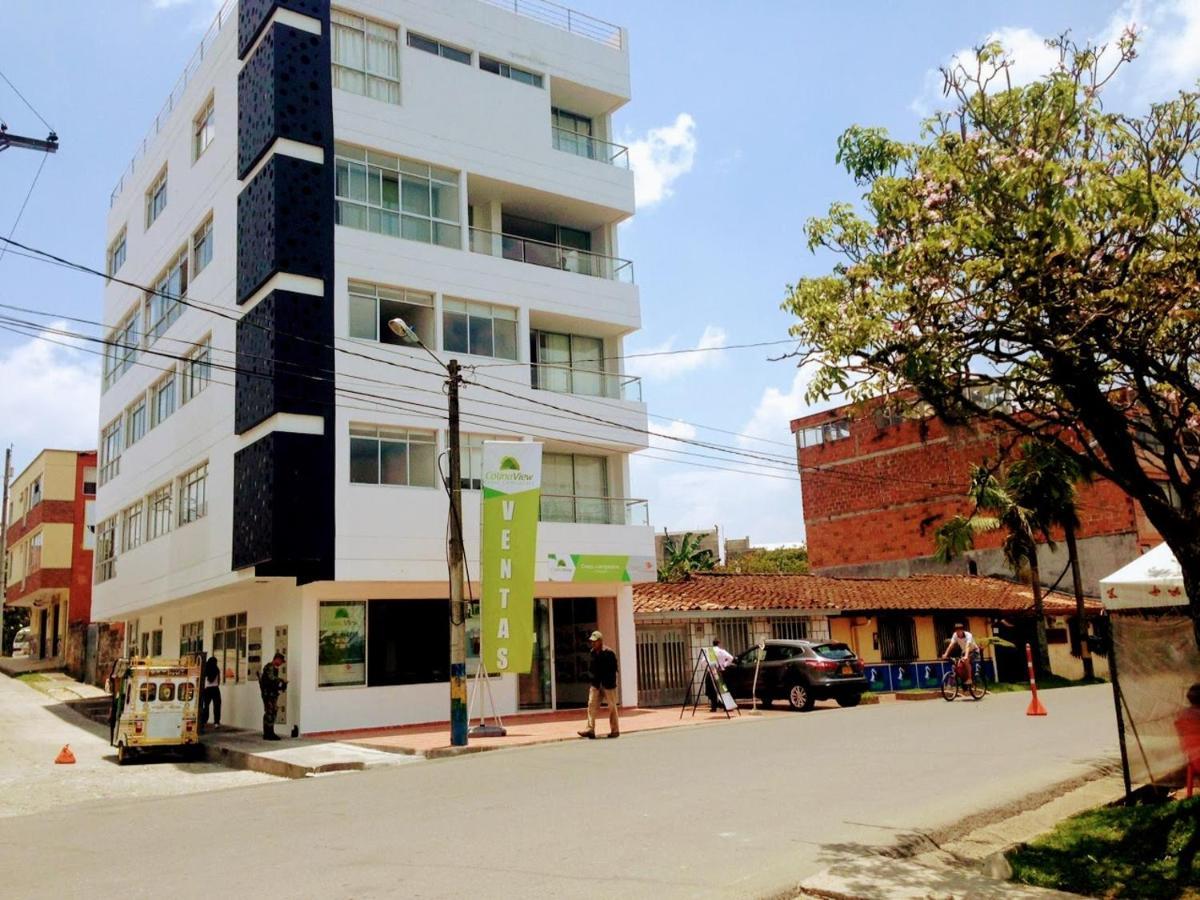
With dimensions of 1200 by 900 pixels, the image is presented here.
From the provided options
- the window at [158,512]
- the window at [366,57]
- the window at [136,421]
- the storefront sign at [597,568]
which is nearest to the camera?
the window at [366,57]

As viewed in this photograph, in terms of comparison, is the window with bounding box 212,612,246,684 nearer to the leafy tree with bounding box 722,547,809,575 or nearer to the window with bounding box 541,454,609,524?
the window with bounding box 541,454,609,524

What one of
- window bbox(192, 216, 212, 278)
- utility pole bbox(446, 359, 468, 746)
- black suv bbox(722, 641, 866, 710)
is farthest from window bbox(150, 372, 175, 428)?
black suv bbox(722, 641, 866, 710)

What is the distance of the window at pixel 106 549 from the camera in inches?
1379

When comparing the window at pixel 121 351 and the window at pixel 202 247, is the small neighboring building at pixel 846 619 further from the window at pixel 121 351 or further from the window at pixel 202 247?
the window at pixel 121 351

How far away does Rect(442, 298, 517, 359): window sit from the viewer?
25.2 m

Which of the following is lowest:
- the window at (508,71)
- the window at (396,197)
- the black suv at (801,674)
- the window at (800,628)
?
the black suv at (801,674)

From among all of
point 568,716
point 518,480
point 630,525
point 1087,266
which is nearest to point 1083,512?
point 630,525

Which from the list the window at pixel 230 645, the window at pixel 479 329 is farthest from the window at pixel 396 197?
the window at pixel 230 645

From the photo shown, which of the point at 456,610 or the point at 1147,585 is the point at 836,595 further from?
the point at 1147,585

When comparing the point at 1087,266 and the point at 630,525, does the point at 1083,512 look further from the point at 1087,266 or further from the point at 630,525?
the point at 1087,266

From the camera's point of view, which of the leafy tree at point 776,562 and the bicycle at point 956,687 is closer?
the bicycle at point 956,687

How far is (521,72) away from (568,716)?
1690 cm

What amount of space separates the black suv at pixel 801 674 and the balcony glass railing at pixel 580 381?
7.56 metres

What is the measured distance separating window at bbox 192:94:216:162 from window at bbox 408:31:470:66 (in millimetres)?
5932
